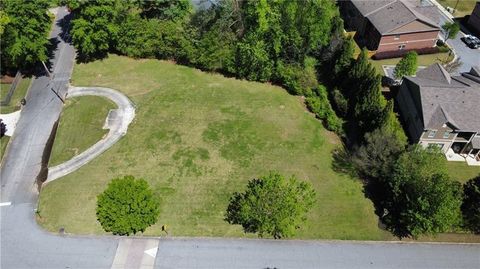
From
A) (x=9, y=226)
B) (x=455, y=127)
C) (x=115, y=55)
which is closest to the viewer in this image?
(x=9, y=226)

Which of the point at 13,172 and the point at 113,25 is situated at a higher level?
the point at 113,25

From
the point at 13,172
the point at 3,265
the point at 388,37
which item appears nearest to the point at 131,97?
the point at 13,172

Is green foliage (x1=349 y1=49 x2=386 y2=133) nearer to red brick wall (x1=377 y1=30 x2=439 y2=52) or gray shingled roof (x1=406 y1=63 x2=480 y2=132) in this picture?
gray shingled roof (x1=406 y1=63 x2=480 y2=132)

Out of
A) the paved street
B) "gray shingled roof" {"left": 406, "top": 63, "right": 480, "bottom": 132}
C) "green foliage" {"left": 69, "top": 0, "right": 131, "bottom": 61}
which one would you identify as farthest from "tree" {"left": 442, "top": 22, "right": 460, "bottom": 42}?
"green foliage" {"left": 69, "top": 0, "right": 131, "bottom": 61}

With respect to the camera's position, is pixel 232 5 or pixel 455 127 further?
pixel 232 5

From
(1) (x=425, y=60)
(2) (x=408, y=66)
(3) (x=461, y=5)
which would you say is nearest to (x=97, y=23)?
(2) (x=408, y=66)

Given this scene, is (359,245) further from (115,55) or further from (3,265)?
(115,55)
